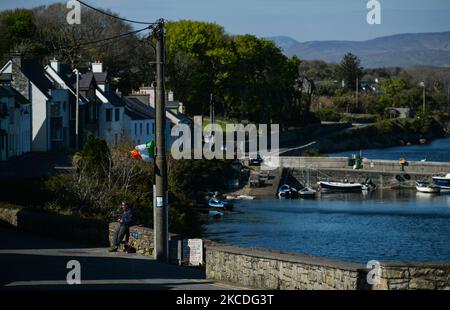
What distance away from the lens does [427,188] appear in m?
98.4

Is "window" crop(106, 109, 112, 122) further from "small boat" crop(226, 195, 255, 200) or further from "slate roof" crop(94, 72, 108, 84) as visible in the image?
"small boat" crop(226, 195, 255, 200)

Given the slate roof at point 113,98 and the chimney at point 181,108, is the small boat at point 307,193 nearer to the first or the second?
the chimney at point 181,108

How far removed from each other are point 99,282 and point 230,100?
11056 cm

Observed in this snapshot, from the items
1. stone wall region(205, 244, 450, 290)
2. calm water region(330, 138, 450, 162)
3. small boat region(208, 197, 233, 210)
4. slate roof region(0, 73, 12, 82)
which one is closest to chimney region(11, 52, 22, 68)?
slate roof region(0, 73, 12, 82)

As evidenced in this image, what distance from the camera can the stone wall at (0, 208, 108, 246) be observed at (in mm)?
30016

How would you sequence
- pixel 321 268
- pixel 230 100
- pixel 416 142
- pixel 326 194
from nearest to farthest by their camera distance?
pixel 321 268, pixel 326 194, pixel 230 100, pixel 416 142

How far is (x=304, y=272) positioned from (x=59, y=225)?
481 inches

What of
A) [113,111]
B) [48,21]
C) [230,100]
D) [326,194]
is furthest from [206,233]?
[230,100]

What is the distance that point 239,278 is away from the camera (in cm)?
2272

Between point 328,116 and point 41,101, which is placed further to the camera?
point 328,116

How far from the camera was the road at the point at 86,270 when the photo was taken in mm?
21094

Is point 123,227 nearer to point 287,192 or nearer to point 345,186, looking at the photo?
point 287,192

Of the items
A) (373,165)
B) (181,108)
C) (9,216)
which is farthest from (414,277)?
(181,108)
